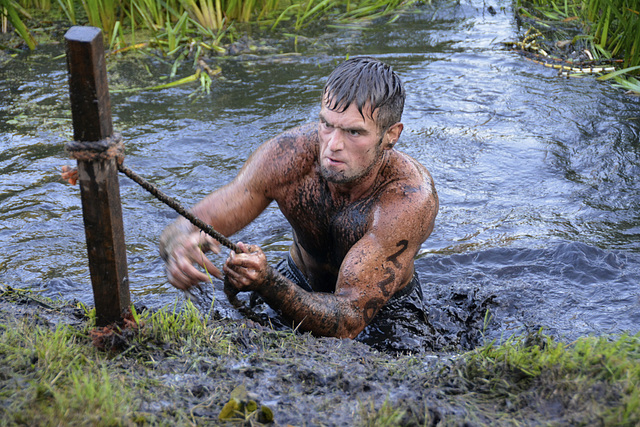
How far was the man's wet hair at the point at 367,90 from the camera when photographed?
9.94 feet

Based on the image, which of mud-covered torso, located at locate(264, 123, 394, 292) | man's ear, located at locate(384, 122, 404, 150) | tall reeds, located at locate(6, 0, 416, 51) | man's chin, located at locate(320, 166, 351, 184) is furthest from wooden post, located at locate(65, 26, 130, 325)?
tall reeds, located at locate(6, 0, 416, 51)

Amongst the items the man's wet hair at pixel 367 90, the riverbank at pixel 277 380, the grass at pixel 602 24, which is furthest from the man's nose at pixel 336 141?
the grass at pixel 602 24

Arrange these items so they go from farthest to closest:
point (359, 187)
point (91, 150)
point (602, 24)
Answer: point (602, 24)
point (359, 187)
point (91, 150)

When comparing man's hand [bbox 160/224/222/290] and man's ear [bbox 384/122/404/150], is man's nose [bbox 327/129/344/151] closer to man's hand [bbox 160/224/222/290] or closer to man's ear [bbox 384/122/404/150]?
man's ear [bbox 384/122/404/150]

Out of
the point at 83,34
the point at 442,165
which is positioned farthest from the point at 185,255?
the point at 442,165

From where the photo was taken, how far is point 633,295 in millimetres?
3910

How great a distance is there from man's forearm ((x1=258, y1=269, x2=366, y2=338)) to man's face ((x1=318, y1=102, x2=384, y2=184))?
1.91ft

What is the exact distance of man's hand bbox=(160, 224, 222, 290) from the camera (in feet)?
9.09

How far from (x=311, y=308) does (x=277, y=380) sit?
Answer: 1.70 feet

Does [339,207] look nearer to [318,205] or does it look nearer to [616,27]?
[318,205]

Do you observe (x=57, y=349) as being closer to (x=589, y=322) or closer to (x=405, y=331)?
A: (x=405, y=331)

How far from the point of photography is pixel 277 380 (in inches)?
95.8

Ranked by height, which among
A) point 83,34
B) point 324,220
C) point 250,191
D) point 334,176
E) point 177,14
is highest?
point 177,14

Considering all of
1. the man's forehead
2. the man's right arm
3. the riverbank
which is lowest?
the riverbank
